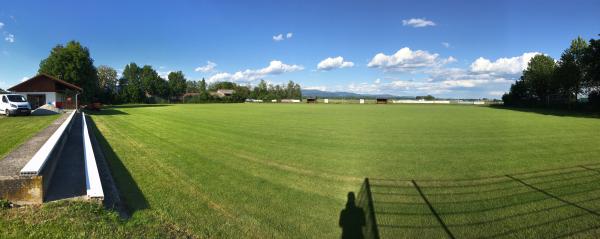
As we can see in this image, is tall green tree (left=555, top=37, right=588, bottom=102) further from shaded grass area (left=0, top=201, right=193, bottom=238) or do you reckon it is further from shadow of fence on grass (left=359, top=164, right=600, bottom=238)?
shaded grass area (left=0, top=201, right=193, bottom=238)

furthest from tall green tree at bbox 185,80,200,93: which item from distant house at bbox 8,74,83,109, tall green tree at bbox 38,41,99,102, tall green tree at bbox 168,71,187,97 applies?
distant house at bbox 8,74,83,109

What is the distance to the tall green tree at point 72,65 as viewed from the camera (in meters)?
52.4

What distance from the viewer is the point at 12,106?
24641mm

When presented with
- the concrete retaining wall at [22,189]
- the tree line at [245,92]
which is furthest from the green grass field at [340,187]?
the tree line at [245,92]

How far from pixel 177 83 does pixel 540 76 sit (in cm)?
10189

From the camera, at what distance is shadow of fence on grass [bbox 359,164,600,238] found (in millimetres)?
4891

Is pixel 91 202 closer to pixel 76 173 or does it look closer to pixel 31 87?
pixel 76 173

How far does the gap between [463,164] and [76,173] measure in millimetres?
9708

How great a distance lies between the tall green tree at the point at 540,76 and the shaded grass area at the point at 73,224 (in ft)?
232

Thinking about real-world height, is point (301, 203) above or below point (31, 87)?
below

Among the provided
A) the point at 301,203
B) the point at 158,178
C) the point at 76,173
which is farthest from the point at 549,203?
the point at 76,173

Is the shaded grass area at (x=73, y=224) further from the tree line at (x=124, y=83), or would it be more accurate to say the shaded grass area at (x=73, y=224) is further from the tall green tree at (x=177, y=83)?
the tall green tree at (x=177, y=83)

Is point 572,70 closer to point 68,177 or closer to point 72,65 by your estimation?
point 68,177

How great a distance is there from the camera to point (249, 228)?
482 cm
